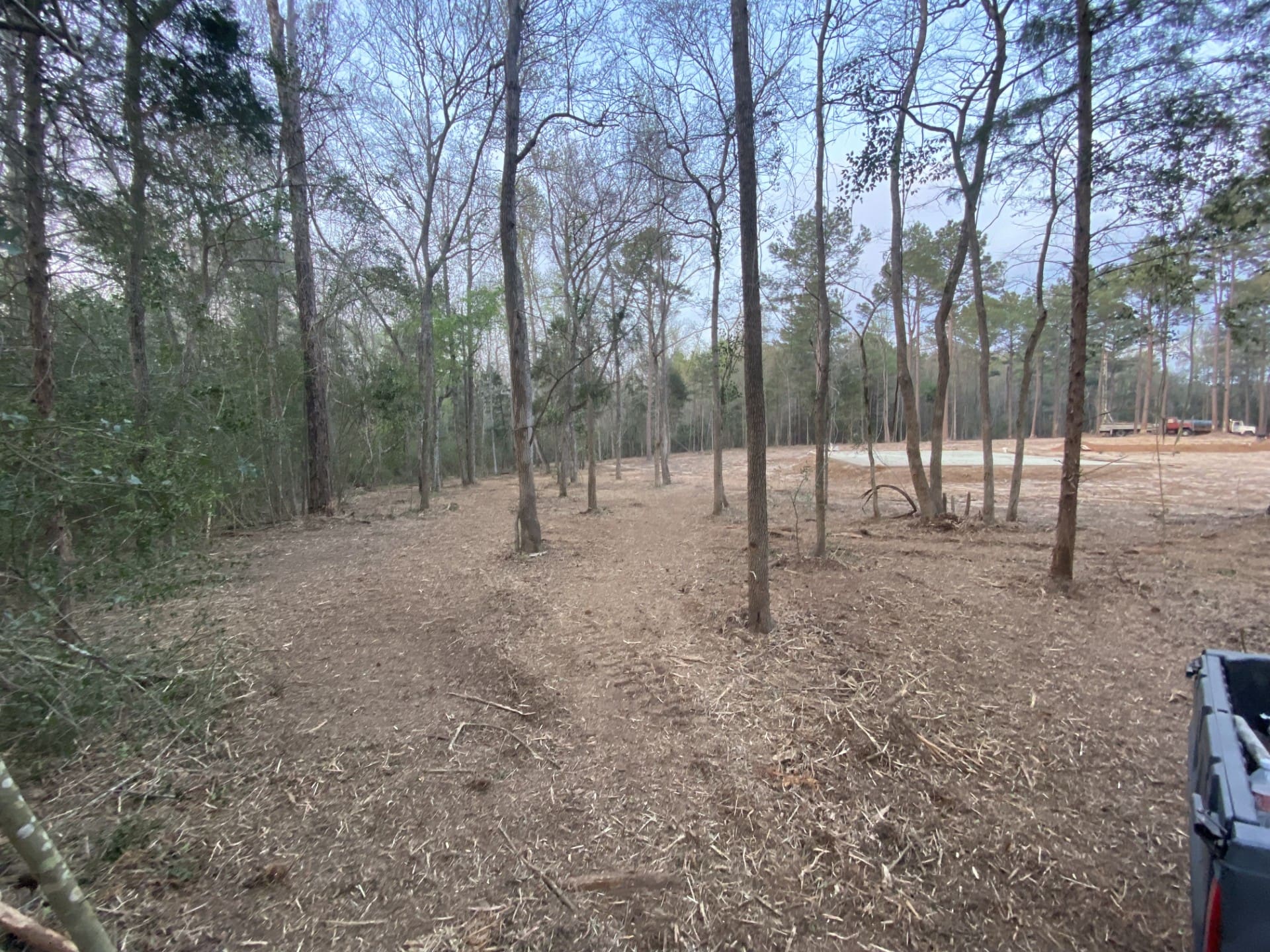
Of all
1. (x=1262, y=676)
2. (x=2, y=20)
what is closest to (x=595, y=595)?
(x=1262, y=676)

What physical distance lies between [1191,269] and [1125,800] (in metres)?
7.44

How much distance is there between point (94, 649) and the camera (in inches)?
112

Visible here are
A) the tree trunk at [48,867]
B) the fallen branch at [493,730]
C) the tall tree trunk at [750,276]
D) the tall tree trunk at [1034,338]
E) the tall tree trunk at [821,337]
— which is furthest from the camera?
the tall tree trunk at [1034,338]

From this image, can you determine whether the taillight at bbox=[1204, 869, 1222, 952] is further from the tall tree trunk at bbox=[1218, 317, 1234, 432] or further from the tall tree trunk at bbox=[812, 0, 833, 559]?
the tall tree trunk at bbox=[1218, 317, 1234, 432]

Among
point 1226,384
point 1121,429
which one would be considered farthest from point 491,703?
point 1121,429

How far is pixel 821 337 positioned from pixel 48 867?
6996mm

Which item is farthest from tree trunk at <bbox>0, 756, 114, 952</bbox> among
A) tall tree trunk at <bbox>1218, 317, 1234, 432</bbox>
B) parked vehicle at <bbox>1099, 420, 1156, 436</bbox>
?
parked vehicle at <bbox>1099, 420, 1156, 436</bbox>

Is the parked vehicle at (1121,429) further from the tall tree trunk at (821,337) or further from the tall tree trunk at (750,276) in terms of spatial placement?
the tall tree trunk at (750,276)

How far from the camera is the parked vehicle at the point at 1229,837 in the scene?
3.67ft

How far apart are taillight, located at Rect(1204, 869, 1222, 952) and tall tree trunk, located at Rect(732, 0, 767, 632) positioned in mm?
2883

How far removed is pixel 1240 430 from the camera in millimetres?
31641

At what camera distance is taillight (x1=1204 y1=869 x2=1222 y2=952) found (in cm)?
116

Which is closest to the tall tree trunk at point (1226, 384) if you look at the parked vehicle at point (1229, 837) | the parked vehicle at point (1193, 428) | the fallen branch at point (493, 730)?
the parked vehicle at point (1193, 428)

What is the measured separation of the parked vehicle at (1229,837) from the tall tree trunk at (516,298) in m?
6.15
